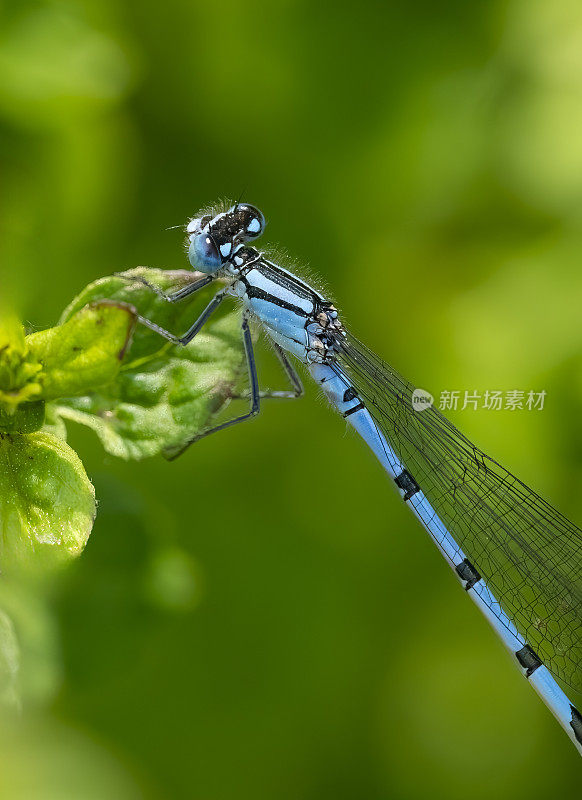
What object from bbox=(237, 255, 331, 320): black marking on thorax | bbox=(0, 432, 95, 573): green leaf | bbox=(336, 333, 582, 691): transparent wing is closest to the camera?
bbox=(0, 432, 95, 573): green leaf

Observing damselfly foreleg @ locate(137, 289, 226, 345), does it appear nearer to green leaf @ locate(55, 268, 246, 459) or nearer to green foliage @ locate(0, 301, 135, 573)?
green leaf @ locate(55, 268, 246, 459)

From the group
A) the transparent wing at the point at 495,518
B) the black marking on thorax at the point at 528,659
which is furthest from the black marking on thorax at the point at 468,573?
the black marking on thorax at the point at 528,659

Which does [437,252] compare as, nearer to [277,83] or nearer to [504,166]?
[504,166]

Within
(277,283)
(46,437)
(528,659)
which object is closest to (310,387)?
(277,283)

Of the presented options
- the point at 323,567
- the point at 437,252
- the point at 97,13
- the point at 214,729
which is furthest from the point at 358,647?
the point at 97,13

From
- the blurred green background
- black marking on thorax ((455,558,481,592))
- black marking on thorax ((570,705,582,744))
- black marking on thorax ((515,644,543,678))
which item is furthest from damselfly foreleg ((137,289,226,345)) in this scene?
black marking on thorax ((570,705,582,744))
